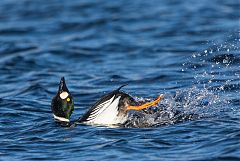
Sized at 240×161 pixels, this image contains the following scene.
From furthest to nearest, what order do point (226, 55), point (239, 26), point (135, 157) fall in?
point (239, 26), point (226, 55), point (135, 157)

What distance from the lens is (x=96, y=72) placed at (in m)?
15.6

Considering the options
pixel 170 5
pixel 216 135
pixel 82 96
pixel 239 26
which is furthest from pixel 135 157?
pixel 170 5

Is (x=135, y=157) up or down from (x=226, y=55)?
down

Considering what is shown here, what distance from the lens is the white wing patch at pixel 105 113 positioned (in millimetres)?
10609

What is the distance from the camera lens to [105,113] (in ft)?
35.0

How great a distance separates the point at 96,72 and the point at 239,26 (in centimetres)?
430

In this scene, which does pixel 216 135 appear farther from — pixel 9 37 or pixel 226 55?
pixel 9 37

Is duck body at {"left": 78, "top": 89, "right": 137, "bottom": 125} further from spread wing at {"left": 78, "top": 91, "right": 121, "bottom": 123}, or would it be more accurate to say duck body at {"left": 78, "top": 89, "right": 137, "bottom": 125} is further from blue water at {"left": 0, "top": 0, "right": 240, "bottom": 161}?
blue water at {"left": 0, "top": 0, "right": 240, "bottom": 161}

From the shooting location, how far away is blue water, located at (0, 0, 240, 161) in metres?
9.64

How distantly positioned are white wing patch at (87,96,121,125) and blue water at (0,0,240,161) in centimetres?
15

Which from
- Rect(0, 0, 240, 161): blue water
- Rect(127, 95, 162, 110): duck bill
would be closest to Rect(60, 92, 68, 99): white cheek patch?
Rect(0, 0, 240, 161): blue water

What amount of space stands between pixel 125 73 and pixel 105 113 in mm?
4578

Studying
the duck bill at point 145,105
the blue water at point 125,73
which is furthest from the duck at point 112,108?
the blue water at point 125,73

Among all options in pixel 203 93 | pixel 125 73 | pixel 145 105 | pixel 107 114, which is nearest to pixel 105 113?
pixel 107 114
